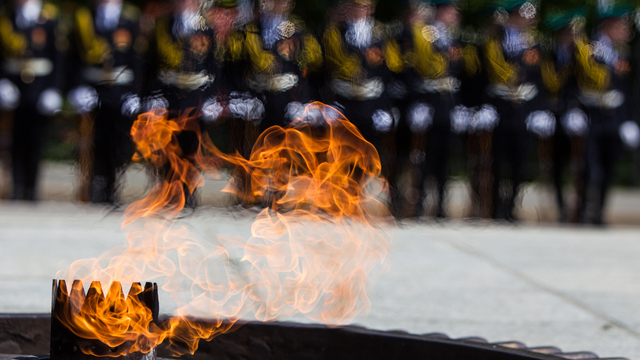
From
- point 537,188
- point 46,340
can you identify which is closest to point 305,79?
point 537,188

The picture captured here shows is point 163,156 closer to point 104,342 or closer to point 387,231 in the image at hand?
point 104,342

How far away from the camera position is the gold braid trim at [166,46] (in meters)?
4.83

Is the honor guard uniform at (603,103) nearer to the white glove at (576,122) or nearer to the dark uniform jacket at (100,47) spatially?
the white glove at (576,122)

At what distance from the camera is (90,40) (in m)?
5.59

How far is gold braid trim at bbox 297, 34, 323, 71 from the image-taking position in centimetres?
529

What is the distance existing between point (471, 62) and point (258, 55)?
6.02 ft

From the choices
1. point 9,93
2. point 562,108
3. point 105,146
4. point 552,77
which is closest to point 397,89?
point 552,77

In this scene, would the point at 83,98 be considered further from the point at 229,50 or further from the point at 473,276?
the point at 473,276

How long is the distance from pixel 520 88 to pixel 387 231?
215cm

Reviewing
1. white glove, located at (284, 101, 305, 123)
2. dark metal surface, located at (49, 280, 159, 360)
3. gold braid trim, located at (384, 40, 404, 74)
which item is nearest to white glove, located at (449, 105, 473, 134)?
gold braid trim, located at (384, 40, 404, 74)

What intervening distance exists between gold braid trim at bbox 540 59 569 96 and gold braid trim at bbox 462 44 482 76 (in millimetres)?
570

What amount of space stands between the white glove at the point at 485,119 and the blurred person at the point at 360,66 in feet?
2.41

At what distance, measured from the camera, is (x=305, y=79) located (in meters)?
5.34

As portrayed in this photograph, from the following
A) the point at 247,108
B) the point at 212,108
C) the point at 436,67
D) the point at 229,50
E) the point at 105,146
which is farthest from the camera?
the point at 436,67
